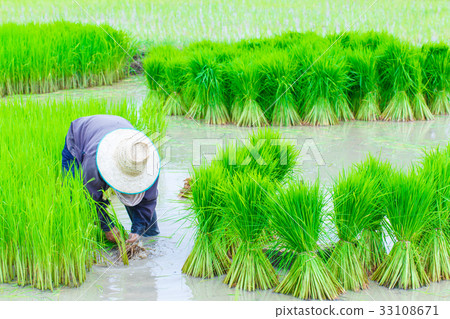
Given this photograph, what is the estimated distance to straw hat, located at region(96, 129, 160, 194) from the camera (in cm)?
280

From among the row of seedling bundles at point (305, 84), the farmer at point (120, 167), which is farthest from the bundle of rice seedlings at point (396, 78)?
the farmer at point (120, 167)

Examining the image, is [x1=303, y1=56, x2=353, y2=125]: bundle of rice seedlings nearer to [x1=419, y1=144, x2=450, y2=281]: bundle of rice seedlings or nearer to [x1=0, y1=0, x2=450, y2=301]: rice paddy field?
[x1=0, y1=0, x2=450, y2=301]: rice paddy field

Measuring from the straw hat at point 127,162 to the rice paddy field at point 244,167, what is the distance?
19 centimetres

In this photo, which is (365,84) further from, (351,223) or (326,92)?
(351,223)

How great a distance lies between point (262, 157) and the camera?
3.38 meters

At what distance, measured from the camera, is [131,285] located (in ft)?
9.21

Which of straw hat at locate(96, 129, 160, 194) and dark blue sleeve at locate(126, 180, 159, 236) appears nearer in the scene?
straw hat at locate(96, 129, 160, 194)

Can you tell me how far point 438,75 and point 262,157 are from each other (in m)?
4.27

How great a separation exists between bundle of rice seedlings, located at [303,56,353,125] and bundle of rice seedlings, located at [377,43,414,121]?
0.49 m

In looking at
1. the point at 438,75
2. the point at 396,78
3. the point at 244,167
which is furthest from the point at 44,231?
the point at 438,75

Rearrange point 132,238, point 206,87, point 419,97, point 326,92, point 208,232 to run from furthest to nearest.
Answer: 1. point 419,97
2. point 206,87
3. point 326,92
4. point 132,238
5. point 208,232

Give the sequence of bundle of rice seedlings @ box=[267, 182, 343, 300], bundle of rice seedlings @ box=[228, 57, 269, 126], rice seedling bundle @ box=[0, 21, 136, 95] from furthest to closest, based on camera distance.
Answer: rice seedling bundle @ box=[0, 21, 136, 95]
bundle of rice seedlings @ box=[228, 57, 269, 126]
bundle of rice seedlings @ box=[267, 182, 343, 300]

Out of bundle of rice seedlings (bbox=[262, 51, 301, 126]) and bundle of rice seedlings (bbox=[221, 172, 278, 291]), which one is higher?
bundle of rice seedlings (bbox=[262, 51, 301, 126])

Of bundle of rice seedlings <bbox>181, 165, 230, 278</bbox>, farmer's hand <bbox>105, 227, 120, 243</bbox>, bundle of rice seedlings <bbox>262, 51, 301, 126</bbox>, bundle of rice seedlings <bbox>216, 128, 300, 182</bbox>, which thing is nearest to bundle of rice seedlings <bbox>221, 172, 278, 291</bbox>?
bundle of rice seedlings <bbox>181, 165, 230, 278</bbox>
